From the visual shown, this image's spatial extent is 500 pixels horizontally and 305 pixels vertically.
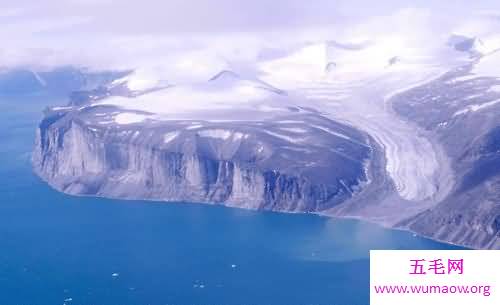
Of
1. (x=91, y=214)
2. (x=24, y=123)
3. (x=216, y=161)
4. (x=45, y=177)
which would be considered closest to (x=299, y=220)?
(x=216, y=161)

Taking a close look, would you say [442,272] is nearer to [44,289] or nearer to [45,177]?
[44,289]

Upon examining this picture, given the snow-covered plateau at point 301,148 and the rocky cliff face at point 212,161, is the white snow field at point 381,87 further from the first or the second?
the rocky cliff face at point 212,161

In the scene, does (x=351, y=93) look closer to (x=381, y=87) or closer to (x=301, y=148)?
(x=381, y=87)

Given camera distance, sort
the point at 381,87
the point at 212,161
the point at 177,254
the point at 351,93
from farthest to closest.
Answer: the point at 381,87
the point at 351,93
the point at 212,161
the point at 177,254

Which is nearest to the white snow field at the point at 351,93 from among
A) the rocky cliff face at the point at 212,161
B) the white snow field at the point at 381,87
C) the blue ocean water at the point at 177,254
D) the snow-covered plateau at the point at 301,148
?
the white snow field at the point at 381,87

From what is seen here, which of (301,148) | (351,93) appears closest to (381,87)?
(351,93)

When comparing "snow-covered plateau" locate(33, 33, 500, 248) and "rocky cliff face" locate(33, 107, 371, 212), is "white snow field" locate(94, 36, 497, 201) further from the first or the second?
"rocky cliff face" locate(33, 107, 371, 212)

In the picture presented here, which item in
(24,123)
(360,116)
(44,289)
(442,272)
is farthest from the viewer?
(24,123)
